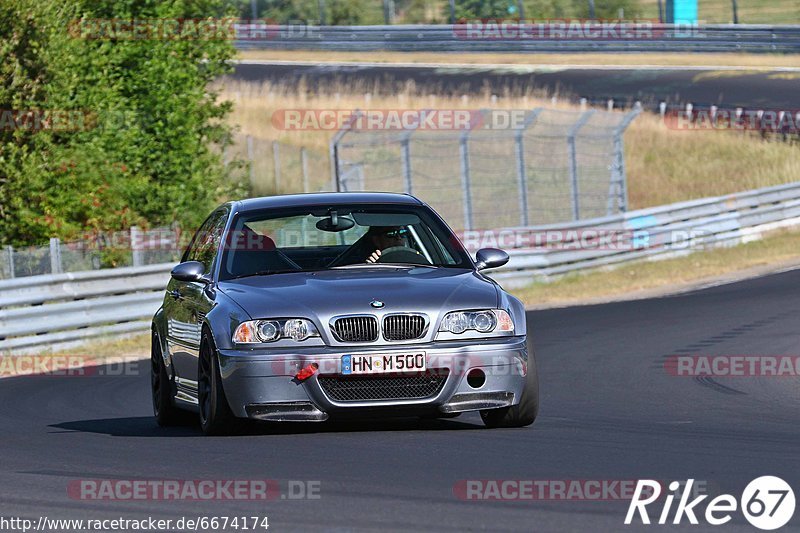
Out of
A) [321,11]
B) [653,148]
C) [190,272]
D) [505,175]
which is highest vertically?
[190,272]

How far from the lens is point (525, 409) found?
9102mm

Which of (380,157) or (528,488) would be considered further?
(380,157)

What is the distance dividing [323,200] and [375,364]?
5.94 ft

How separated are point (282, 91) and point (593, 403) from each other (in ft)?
128

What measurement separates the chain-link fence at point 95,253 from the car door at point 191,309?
893cm

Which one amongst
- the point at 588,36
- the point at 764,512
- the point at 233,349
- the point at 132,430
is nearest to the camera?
the point at 764,512

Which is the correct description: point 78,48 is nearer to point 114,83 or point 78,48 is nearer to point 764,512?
point 114,83

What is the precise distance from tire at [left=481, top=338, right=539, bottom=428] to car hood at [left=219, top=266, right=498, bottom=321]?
46 cm

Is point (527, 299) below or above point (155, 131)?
below

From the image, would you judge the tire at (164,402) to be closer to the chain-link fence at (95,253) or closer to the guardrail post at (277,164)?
the chain-link fence at (95,253)

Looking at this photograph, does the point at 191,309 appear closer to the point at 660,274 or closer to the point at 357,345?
the point at 357,345

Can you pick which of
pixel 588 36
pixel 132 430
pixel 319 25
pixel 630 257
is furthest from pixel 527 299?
pixel 319 25

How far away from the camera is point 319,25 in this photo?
62781 mm

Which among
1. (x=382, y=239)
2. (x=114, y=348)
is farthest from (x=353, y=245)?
(x=114, y=348)
